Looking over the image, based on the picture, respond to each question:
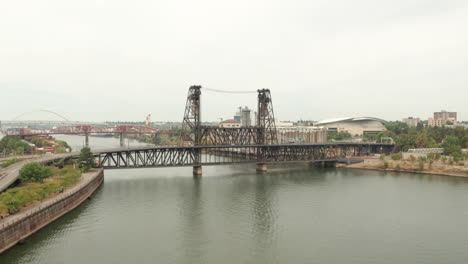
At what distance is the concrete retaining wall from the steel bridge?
12.4 m

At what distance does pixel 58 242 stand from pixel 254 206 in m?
18.1

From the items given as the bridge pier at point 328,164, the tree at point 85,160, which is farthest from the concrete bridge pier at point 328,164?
the tree at point 85,160

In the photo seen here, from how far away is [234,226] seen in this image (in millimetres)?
27141

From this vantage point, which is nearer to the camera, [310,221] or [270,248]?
[270,248]

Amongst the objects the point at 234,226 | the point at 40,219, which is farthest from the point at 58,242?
the point at 234,226

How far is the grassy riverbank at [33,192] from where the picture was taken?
914 inches

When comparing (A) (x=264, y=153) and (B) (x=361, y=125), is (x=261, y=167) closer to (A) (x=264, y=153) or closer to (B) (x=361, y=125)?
(A) (x=264, y=153)

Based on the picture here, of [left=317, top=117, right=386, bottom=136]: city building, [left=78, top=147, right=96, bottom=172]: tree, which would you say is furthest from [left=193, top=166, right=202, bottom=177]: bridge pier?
[left=317, top=117, right=386, bottom=136]: city building

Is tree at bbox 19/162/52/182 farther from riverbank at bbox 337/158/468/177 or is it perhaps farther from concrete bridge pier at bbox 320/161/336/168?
riverbank at bbox 337/158/468/177

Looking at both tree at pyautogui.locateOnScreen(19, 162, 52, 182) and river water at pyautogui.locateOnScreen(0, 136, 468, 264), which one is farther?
tree at pyautogui.locateOnScreen(19, 162, 52, 182)

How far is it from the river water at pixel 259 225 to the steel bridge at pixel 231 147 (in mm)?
4574

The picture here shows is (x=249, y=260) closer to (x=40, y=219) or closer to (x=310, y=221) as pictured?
(x=310, y=221)

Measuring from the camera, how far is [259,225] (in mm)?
27375

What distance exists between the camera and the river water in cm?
2119
